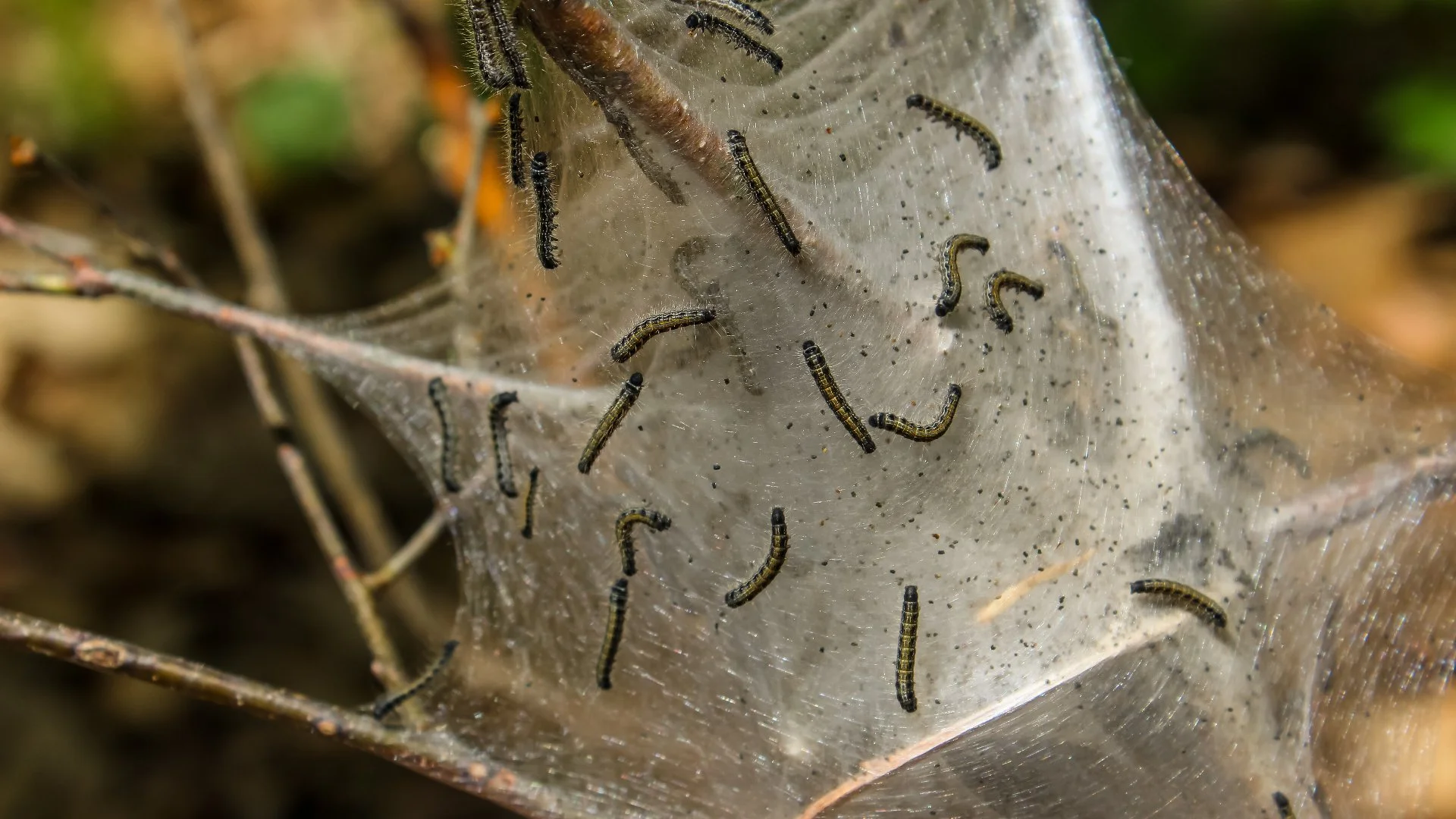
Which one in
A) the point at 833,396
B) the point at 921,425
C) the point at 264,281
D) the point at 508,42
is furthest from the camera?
the point at 264,281

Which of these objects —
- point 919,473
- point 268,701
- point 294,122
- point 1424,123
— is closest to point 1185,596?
point 919,473

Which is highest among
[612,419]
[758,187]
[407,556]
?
[758,187]

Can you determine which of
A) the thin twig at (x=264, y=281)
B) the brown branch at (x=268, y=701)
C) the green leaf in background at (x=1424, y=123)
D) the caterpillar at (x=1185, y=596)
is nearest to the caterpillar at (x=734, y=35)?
the caterpillar at (x=1185, y=596)

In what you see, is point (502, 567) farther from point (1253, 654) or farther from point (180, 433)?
point (180, 433)

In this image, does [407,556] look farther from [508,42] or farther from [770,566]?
[508,42]

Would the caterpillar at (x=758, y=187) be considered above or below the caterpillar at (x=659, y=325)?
above

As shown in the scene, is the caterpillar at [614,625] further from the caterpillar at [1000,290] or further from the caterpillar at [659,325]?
the caterpillar at [1000,290]

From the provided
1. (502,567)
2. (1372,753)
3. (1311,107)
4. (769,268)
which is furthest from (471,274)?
(1311,107)
